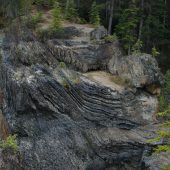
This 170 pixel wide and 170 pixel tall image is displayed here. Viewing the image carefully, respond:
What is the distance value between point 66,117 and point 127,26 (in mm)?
11595

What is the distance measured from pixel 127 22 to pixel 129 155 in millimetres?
12313

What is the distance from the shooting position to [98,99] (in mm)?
25250

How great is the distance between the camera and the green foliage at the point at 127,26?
31984mm

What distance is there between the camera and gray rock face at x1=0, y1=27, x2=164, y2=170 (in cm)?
2350

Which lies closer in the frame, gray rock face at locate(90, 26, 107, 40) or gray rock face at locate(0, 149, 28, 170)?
gray rock face at locate(0, 149, 28, 170)

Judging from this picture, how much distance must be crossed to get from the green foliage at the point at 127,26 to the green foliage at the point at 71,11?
12.5 ft

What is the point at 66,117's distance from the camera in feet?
79.4

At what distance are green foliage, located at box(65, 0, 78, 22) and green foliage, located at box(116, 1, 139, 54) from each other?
150 inches

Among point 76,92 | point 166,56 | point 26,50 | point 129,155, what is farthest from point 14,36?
point 166,56

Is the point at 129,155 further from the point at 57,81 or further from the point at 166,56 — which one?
the point at 166,56

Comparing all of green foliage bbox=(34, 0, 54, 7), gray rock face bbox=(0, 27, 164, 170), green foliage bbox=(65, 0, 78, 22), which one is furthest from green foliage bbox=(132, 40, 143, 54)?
green foliage bbox=(34, 0, 54, 7)

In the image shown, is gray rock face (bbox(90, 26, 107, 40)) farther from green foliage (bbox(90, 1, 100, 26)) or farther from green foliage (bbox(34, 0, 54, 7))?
green foliage (bbox(34, 0, 54, 7))

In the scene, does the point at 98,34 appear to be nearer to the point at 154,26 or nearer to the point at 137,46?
the point at 137,46

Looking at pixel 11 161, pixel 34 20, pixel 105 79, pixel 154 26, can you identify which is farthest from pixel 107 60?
pixel 11 161
